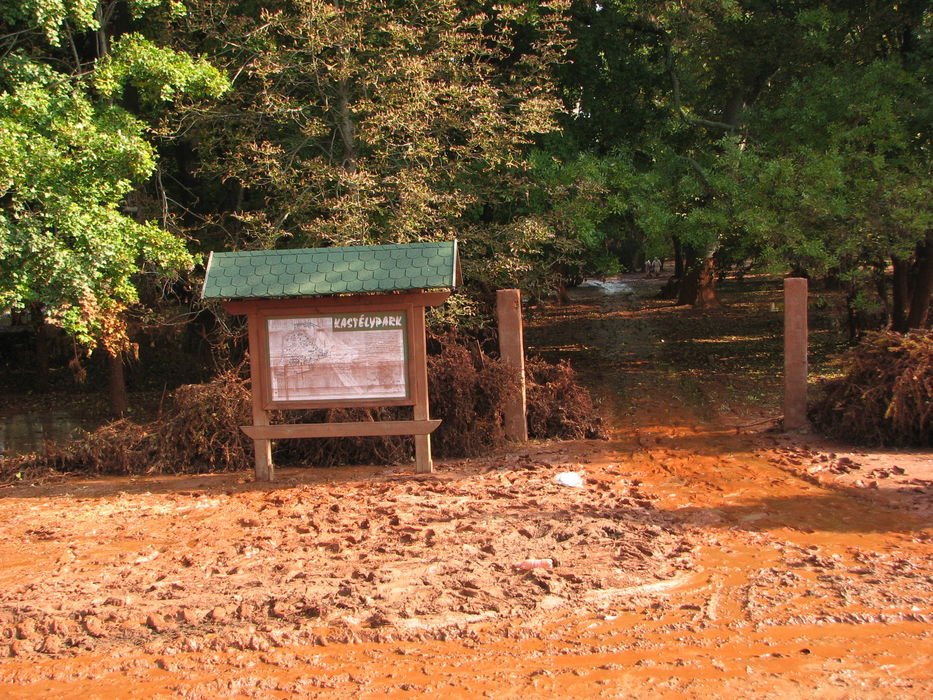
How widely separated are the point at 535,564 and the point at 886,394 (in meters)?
5.33

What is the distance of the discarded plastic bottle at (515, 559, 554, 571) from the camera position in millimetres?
6461

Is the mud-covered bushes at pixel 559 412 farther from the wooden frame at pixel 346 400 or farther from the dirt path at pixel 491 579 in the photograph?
the wooden frame at pixel 346 400

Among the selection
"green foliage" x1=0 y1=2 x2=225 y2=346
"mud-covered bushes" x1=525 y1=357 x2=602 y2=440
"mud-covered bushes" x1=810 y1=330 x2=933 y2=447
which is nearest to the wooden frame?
"green foliage" x1=0 y1=2 x2=225 y2=346

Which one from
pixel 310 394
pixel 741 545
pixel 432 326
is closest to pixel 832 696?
pixel 741 545

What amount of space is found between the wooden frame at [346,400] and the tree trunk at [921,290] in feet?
31.5

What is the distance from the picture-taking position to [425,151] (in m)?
11.9

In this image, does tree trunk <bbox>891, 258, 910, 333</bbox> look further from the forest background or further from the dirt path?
the dirt path

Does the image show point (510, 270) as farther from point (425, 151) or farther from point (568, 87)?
point (568, 87)

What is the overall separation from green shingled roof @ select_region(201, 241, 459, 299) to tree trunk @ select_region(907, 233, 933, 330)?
9.69 meters

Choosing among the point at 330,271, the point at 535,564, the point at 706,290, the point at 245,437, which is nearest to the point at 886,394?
the point at 535,564

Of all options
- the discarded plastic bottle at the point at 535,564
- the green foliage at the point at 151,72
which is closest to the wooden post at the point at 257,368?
the green foliage at the point at 151,72

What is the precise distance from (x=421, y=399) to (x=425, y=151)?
4081 millimetres

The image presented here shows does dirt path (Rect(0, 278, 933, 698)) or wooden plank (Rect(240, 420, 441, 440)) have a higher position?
wooden plank (Rect(240, 420, 441, 440))

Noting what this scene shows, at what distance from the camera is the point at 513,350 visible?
10.7m
